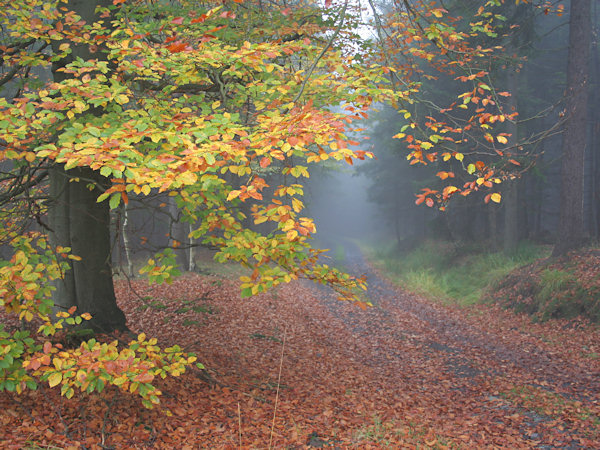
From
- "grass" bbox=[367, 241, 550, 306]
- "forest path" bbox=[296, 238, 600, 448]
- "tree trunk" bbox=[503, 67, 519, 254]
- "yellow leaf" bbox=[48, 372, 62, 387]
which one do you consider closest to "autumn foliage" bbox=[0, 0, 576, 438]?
"yellow leaf" bbox=[48, 372, 62, 387]

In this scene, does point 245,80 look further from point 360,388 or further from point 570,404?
point 570,404

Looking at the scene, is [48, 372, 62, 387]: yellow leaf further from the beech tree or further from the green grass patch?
the green grass patch

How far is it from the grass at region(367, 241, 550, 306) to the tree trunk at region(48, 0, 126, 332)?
1088 cm

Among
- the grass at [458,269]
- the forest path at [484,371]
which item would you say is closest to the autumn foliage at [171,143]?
the forest path at [484,371]

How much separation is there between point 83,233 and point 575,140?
1230cm

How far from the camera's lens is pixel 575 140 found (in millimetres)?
11156

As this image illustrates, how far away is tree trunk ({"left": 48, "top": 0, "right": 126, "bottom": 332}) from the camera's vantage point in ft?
17.8

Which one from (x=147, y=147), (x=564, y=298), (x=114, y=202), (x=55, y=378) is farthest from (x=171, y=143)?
(x=564, y=298)

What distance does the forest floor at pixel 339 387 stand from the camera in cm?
447

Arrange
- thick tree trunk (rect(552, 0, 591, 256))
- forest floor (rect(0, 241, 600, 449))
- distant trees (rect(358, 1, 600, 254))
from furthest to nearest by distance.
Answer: distant trees (rect(358, 1, 600, 254)) < thick tree trunk (rect(552, 0, 591, 256)) < forest floor (rect(0, 241, 600, 449))

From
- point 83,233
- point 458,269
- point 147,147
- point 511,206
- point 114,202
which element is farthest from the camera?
point 458,269

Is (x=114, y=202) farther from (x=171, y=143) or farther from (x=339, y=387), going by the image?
(x=339, y=387)

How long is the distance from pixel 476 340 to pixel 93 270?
8133 millimetres

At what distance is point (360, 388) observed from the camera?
261 inches
